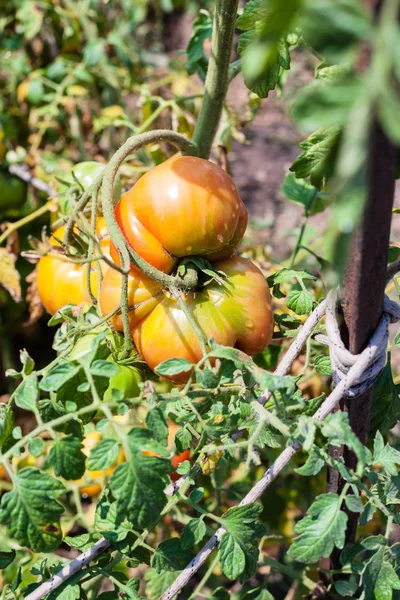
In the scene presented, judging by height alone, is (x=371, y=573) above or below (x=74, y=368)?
below

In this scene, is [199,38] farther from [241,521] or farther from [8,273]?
[241,521]

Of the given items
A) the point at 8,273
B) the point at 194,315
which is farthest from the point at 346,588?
the point at 8,273

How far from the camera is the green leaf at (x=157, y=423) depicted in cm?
62

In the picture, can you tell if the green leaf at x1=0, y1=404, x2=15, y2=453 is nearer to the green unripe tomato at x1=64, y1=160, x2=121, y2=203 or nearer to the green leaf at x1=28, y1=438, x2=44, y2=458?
the green leaf at x1=28, y1=438, x2=44, y2=458

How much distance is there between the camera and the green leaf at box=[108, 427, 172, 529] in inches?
23.7

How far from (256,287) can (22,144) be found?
5.61 feet

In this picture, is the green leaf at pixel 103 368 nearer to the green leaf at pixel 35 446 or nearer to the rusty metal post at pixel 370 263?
the green leaf at pixel 35 446

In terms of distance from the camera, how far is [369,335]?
72 centimetres

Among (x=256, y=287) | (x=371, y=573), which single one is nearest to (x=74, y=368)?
(x=256, y=287)

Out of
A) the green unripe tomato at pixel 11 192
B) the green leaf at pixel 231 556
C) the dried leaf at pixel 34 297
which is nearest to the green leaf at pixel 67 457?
the green leaf at pixel 231 556

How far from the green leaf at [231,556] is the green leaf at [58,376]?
28 centimetres

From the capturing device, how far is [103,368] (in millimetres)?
646

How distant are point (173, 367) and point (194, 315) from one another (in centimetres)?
19

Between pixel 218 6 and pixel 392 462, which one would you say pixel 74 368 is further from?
pixel 218 6
